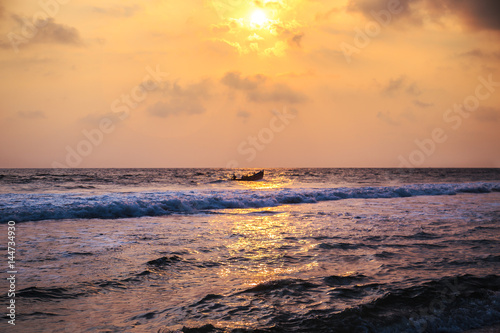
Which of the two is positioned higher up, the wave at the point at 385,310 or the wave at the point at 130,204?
the wave at the point at 385,310

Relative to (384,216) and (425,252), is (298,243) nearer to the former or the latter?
(425,252)

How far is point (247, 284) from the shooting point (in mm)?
6676

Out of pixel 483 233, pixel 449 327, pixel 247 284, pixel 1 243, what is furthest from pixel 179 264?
pixel 483 233

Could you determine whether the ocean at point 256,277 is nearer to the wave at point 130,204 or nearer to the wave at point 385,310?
the wave at point 385,310

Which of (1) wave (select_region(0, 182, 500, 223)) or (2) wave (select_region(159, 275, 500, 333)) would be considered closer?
(2) wave (select_region(159, 275, 500, 333))

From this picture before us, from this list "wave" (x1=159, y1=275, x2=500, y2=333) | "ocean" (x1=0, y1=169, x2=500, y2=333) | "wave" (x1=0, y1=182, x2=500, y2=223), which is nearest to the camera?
"wave" (x1=159, y1=275, x2=500, y2=333)

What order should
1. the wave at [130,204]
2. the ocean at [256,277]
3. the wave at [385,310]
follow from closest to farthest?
the wave at [385,310], the ocean at [256,277], the wave at [130,204]

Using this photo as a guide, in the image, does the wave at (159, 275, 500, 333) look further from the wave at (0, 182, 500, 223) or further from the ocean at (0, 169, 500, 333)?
the wave at (0, 182, 500, 223)

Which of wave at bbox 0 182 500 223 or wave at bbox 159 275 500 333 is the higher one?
wave at bbox 159 275 500 333

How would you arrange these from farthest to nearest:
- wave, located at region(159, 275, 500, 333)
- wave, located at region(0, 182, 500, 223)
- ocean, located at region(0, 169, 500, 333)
A: wave, located at region(0, 182, 500, 223) → ocean, located at region(0, 169, 500, 333) → wave, located at region(159, 275, 500, 333)

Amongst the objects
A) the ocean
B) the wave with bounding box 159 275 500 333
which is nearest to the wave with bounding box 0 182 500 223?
the ocean

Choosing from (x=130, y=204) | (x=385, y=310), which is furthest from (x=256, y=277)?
(x=130, y=204)

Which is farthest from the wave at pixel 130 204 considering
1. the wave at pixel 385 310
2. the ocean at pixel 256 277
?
the wave at pixel 385 310

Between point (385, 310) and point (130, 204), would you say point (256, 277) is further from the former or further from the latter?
point (130, 204)
